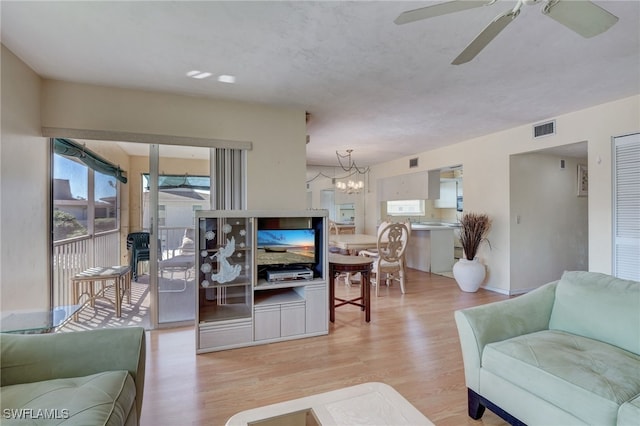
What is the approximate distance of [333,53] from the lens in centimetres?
242

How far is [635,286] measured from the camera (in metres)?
1.86

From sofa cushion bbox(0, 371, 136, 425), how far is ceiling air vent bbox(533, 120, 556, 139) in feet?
16.8

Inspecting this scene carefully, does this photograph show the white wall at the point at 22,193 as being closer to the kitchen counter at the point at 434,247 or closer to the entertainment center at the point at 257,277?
the entertainment center at the point at 257,277

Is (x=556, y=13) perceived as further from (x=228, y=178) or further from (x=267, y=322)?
(x=228, y=178)

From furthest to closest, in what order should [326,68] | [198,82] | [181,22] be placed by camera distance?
1. [198,82]
2. [326,68]
3. [181,22]

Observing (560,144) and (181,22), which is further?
(560,144)

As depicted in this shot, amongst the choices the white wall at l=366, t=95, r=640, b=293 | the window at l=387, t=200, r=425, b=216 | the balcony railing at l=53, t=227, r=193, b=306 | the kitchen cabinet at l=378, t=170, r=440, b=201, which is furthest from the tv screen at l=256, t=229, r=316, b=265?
the window at l=387, t=200, r=425, b=216

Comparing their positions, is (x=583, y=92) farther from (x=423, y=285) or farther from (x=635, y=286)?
(x=423, y=285)

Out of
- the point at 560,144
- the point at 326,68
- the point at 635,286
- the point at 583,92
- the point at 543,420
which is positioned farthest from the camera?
the point at 560,144

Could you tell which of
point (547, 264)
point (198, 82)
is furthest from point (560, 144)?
point (198, 82)

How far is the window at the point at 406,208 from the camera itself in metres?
7.88

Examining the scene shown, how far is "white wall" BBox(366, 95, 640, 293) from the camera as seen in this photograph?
11.4 feet

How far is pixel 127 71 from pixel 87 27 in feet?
2.13

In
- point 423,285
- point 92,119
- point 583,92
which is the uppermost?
point 583,92
